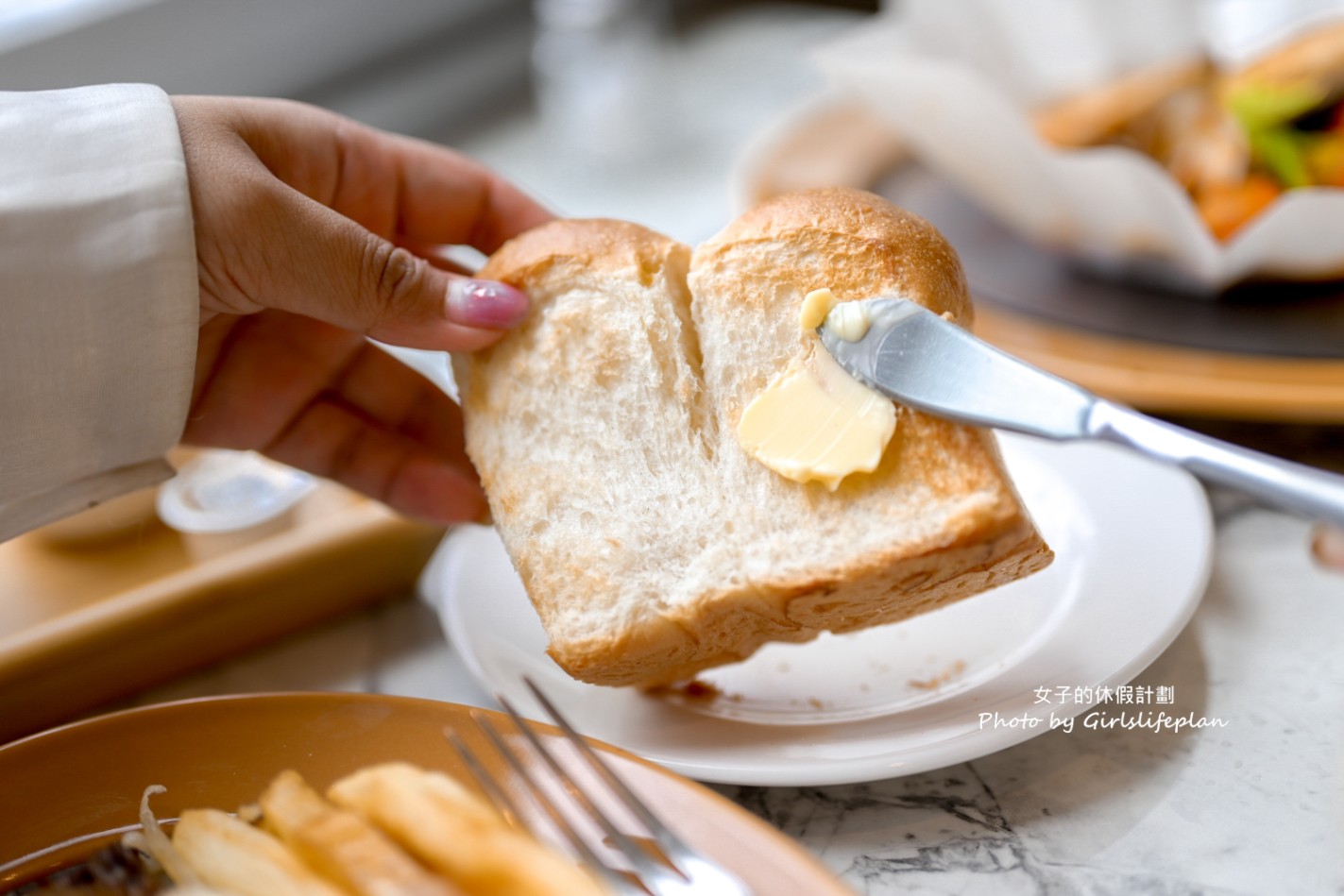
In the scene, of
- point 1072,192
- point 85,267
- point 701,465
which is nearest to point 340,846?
point 701,465

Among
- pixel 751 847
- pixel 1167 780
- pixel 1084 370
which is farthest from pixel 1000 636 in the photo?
pixel 1084 370

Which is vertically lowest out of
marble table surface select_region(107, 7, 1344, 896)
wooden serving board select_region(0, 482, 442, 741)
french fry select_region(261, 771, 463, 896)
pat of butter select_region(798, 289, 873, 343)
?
marble table surface select_region(107, 7, 1344, 896)

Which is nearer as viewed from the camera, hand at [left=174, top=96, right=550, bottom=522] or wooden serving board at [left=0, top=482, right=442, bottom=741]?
hand at [left=174, top=96, right=550, bottom=522]

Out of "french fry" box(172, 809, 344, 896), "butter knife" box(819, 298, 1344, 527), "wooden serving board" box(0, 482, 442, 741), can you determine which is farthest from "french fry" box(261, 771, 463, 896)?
"butter knife" box(819, 298, 1344, 527)

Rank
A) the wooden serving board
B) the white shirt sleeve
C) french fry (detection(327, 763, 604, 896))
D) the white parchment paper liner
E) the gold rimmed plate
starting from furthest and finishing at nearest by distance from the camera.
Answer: the white parchment paper liner → the wooden serving board → the white shirt sleeve → the gold rimmed plate → french fry (detection(327, 763, 604, 896))

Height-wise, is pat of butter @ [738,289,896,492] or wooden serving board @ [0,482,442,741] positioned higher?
pat of butter @ [738,289,896,492]

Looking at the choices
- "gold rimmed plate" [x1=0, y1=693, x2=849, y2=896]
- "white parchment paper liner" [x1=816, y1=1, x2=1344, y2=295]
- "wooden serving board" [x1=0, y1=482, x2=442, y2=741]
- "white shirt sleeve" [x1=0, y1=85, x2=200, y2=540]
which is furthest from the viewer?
"white parchment paper liner" [x1=816, y1=1, x2=1344, y2=295]

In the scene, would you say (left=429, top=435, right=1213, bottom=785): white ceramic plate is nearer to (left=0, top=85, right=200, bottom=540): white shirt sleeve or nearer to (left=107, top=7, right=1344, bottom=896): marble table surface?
(left=107, top=7, right=1344, bottom=896): marble table surface

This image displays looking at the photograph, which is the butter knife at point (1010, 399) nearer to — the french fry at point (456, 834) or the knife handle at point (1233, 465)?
the knife handle at point (1233, 465)
